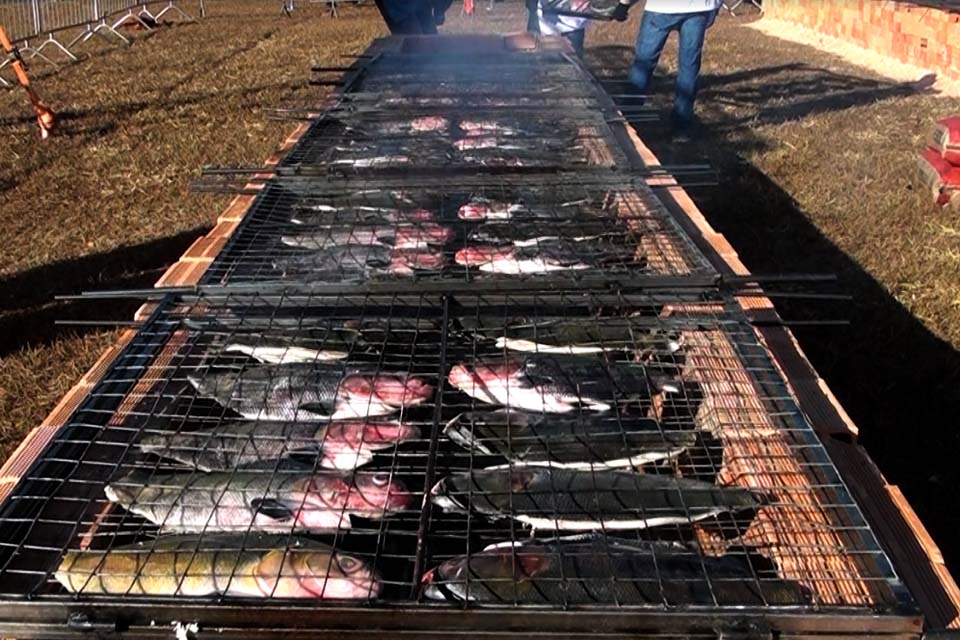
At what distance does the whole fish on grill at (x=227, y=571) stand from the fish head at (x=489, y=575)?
14 centimetres

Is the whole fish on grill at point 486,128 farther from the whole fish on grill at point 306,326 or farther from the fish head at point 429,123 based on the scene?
the whole fish on grill at point 306,326

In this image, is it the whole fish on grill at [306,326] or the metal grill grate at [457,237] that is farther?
the metal grill grate at [457,237]

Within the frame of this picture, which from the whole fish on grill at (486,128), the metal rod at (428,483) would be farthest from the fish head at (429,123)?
the metal rod at (428,483)

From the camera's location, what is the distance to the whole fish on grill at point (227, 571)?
173 centimetres

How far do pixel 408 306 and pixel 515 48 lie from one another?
6032 mm

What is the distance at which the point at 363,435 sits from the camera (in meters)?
2.21

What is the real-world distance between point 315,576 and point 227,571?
0.65 ft

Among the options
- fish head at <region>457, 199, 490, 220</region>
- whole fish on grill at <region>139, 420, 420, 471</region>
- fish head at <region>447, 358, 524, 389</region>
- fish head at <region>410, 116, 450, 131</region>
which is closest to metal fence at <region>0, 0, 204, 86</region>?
fish head at <region>410, 116, 450, 131</region>

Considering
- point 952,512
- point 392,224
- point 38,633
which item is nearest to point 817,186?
point 952,512

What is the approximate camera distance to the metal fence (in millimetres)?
15805

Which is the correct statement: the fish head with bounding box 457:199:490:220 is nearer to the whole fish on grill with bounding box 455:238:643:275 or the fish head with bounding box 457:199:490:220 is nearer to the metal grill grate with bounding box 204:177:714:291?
the metal grill grate with bounding box 204:177:714:291

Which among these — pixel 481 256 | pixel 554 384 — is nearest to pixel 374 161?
pixel 481 256

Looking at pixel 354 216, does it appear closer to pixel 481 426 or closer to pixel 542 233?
pixel 542 233

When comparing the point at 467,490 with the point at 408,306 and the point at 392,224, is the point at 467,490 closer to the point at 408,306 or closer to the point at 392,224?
the point at 408,306
